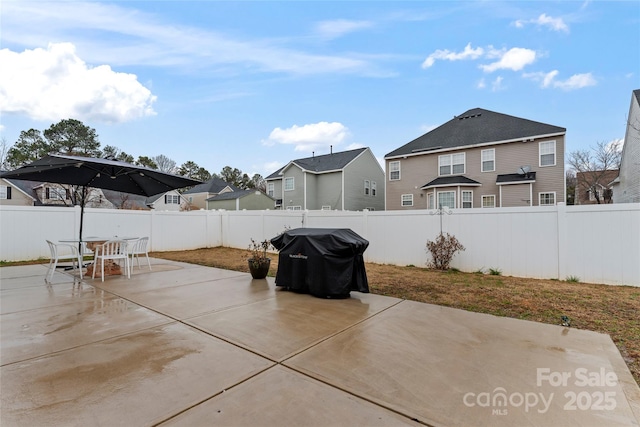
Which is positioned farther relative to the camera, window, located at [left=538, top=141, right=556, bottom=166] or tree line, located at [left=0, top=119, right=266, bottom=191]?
tree line, located at [left=0, top=119, right=266, bottom=191]

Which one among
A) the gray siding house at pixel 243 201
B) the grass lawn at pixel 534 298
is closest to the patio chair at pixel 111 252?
the grass lawn at pixel 534 298

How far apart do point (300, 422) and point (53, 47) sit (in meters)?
14.0

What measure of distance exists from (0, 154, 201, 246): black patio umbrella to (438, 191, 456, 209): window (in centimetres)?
1345

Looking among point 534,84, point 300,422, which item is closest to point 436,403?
point 300,422

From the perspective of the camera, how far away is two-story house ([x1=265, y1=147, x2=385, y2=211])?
21609mm

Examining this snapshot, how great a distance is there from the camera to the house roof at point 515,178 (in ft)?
47.0

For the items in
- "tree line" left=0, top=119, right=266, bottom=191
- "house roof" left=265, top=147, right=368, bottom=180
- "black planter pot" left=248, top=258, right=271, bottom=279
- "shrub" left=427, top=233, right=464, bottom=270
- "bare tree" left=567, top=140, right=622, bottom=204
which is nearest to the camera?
"black planter pot" left=248, top=258, right=271, bottom=279

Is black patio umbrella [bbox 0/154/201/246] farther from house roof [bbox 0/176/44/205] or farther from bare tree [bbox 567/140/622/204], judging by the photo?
bare tree [bbox 567/140/622/204]

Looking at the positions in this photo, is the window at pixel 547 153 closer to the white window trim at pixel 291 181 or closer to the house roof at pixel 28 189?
the white window trim at pixel 291 181

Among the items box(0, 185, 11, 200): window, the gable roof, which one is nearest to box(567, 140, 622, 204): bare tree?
the gable roof

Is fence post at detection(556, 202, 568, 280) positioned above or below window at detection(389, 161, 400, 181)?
below

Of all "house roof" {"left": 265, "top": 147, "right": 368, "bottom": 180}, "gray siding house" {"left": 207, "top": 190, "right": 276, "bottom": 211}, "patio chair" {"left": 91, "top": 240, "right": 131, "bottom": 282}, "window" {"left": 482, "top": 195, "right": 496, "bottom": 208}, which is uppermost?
"house roof" {"left": 265, "top": 147, "right": 368, "bottom": 180}

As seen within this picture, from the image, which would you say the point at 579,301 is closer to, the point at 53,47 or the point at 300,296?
the point at 300,296

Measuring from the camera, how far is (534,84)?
14398 mm
